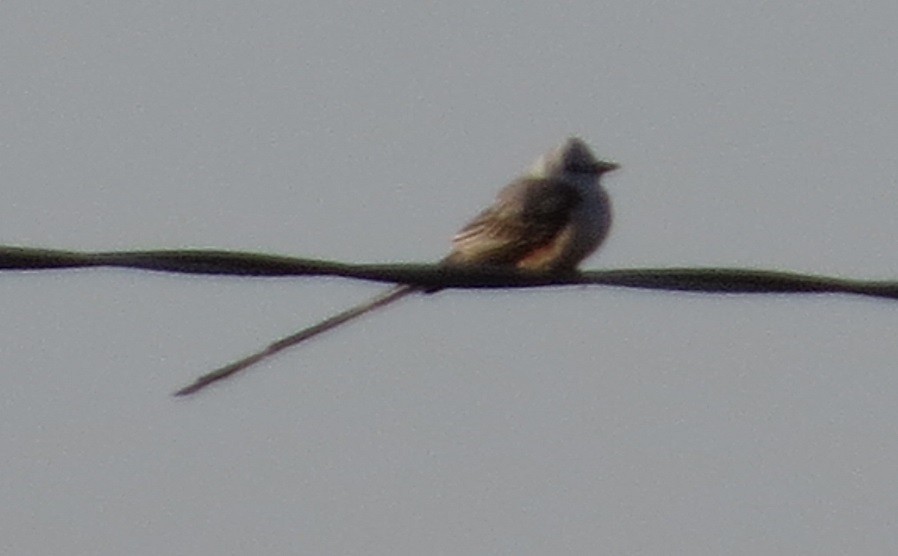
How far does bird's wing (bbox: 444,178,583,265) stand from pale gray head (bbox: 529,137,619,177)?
33cm

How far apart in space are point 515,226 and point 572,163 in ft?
2.68

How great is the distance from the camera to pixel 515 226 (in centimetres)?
1134

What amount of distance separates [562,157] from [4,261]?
6.01 metres

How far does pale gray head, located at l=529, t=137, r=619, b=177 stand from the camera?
1196cm

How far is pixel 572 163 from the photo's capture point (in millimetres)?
12023

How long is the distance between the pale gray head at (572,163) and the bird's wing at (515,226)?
0.33m

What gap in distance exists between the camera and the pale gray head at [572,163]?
39.2 ft

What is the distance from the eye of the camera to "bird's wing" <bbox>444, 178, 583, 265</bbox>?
11258mm

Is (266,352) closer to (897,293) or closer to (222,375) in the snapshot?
(222,375)

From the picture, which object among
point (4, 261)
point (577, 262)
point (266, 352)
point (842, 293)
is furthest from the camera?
point (577, 262)

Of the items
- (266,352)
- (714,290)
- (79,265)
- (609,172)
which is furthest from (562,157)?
(79,265)

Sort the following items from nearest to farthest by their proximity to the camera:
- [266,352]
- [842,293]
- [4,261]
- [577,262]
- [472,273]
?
[4,261], [842,293], [472,273], [266,352], [577,262]

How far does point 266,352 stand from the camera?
8.07 metres

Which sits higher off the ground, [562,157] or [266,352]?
[562,157]
